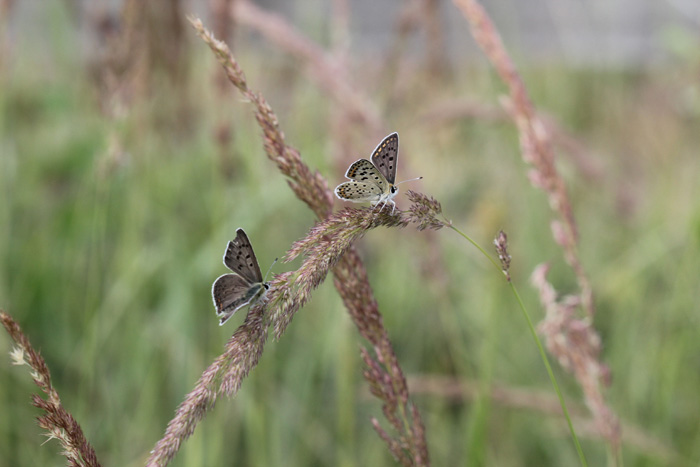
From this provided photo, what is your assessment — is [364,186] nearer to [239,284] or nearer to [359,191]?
[359,191]

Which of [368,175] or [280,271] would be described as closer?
[368,175]

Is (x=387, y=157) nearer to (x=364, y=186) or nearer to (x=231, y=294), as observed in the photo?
(x=364, y=186)

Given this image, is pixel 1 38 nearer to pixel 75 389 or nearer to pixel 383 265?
pixel 75 389

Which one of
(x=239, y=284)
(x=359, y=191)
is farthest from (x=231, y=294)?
(x=359, y=191)

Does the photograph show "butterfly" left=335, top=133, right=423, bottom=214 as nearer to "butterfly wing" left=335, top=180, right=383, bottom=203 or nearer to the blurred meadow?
"butterfly wing" left=335, top=180, right=383, bottom=203

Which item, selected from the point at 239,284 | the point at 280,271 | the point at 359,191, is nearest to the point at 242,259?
the point at 239,284

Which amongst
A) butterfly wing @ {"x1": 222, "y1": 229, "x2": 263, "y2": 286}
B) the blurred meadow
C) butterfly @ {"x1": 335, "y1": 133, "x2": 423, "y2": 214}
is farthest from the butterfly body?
the blurred meadow

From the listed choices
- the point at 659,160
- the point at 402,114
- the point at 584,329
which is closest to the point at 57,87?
the point at 402,114
